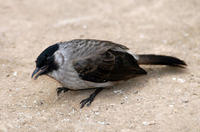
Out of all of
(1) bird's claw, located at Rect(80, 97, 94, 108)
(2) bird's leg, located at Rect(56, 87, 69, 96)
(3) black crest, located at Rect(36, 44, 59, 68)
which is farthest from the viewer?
(2) bird's leg, located at Rect(56, 87, 69, 96)

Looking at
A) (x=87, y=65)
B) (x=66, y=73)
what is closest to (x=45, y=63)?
(x=66, y=73)

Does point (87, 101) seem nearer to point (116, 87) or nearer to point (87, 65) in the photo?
point (87, 65)

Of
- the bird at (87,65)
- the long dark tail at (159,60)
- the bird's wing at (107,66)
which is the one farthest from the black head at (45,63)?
the long dark tail at (159,60)

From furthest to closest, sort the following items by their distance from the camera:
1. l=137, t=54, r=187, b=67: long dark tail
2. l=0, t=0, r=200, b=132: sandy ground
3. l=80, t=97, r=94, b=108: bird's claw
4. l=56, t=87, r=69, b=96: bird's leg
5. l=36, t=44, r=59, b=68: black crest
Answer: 1. l=137, t=54, r=187, b=67: long dark tail
2. l=56, t=87, r=69, b=96: bird's leg
3. l=80, t=97, r=94, b=108: bird's claw
4. l=36, t=44, r=59, b=68: black crest
5. l=0, t=0, r=200, b=132: sandy ground

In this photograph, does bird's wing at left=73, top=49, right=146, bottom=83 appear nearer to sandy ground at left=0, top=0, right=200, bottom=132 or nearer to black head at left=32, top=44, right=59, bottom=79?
sandy ground at left=0, top=0, right=200, bottom=132

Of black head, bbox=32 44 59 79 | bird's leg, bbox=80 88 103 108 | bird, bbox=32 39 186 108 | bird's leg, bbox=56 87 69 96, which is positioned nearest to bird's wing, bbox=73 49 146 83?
bird, bbox=32 39 186 108

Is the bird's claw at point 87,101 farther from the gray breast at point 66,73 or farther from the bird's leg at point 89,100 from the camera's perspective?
the gray breast at point 66,73
